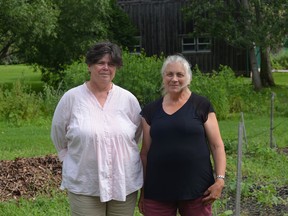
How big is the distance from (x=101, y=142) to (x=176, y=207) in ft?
2.27

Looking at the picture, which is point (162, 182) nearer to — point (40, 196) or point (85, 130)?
point (85, 130)

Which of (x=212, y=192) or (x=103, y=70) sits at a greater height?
(x=103, y=70)

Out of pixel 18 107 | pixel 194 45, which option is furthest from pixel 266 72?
pixel 18 107

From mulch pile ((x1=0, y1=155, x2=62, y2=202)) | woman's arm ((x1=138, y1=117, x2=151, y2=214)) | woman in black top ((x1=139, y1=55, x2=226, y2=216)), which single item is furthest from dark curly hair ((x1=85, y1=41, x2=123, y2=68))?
mulch pile ((x1=0, y1=155, x2=62, y2=202))

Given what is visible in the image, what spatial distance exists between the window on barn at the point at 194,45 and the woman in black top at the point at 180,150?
27081 millimetres

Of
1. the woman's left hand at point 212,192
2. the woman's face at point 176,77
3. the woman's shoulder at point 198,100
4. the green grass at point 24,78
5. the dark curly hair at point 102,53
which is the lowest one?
the green grass at point 24,78

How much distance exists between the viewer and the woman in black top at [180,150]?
3.75 metres

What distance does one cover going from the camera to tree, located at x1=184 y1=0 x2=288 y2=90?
2150cm

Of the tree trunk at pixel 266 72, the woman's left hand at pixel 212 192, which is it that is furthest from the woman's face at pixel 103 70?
the tree trunk at pixel 266 72

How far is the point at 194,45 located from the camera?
31.5 metres

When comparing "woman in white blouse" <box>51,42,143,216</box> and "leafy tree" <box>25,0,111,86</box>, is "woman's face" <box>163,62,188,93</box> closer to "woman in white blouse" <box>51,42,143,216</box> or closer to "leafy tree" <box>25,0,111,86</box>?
"woman in white blouse" <box>51,42,143,216</box>

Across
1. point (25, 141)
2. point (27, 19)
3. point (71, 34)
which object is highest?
point (27, 19)

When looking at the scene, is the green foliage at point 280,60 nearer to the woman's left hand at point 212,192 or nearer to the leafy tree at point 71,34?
the leafy tree at point 71,34

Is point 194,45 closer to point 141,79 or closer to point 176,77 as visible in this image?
point 141,79
